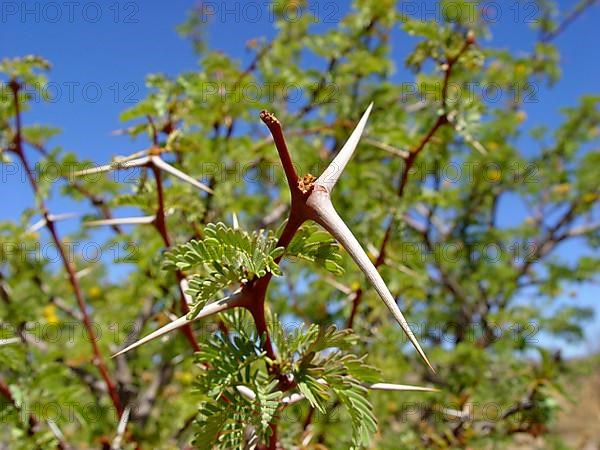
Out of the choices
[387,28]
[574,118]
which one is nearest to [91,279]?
[387,28]

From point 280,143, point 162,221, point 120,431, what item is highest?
point 280,143

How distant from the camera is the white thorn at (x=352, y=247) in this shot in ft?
2.77

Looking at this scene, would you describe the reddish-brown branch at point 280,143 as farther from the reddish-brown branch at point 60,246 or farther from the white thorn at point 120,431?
the reddish-brown branch at point 60,246

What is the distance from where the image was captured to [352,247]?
0.88 m

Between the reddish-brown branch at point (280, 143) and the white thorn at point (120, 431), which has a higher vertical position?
the reddish-brown branch at point (280, 143)

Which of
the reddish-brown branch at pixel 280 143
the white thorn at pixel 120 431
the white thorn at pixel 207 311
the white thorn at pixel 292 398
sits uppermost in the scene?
the reddish-brown branch at pixel 280 143

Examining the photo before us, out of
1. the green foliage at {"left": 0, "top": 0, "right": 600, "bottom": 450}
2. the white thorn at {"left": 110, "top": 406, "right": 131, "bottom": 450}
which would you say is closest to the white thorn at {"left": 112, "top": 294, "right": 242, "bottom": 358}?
the green foliage at {"left": 0, "top": 0, "right": 600, "bottom": 450}

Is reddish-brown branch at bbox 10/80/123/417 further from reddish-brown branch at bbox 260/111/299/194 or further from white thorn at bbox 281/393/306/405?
reddish-brown branch at bbox 260/111/299/194

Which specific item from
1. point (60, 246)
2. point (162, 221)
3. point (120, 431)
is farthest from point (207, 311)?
point (60, 246)

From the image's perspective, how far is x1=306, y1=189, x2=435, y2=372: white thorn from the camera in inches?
33.2

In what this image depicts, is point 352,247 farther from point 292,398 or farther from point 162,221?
point 162,221

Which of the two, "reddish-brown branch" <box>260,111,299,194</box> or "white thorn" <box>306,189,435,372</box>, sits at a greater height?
"reddish-brown branch" <box>260,111,299,194</box>

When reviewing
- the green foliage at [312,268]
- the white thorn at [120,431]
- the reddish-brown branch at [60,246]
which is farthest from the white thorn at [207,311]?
the reddish-brown branch at [60,246]

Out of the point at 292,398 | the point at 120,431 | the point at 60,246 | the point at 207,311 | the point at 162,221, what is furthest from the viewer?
the point at 60,246
